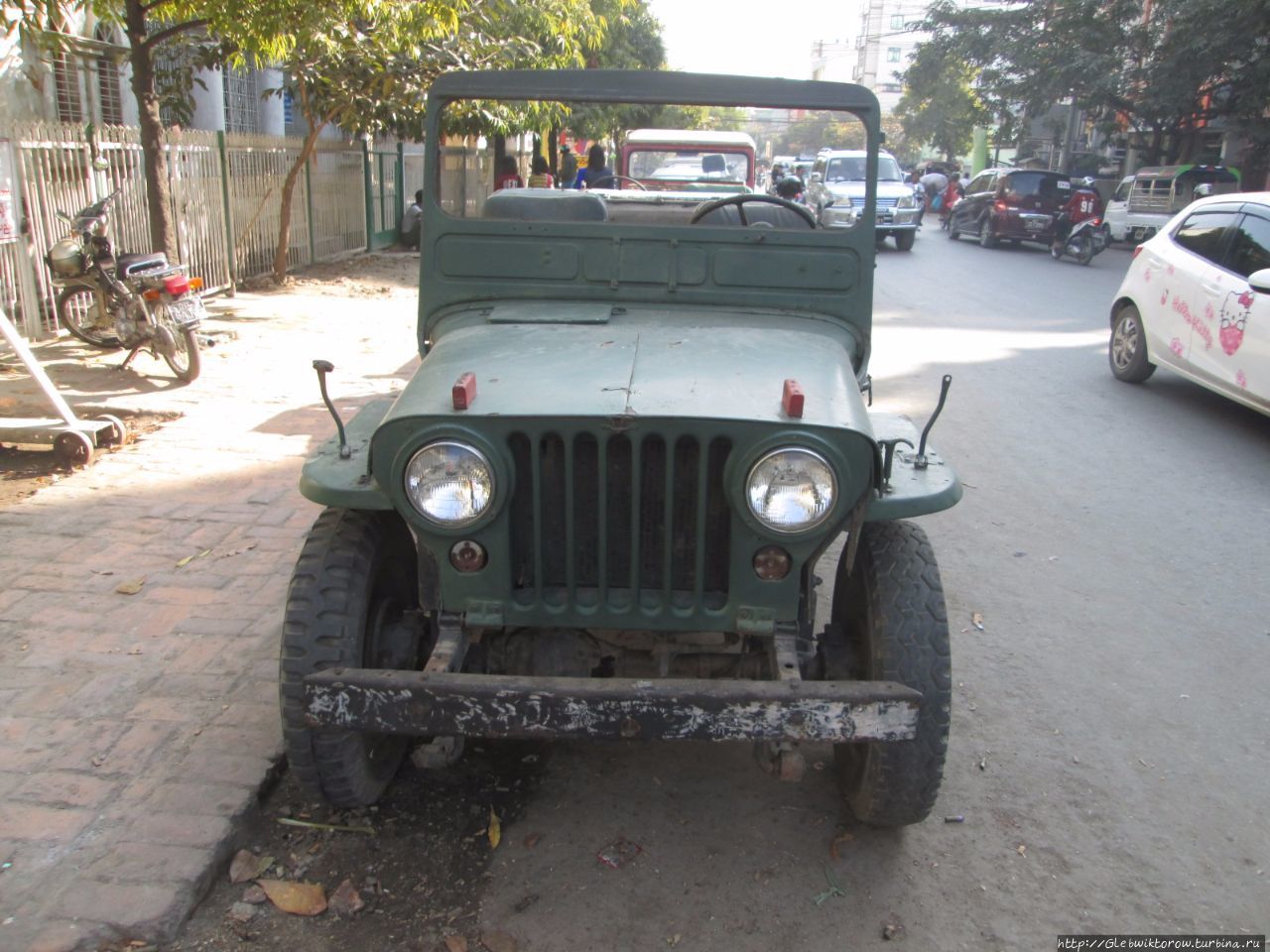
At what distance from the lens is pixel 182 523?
494 cm

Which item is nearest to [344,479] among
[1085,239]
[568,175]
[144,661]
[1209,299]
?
[144,661]

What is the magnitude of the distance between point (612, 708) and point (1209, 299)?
642 cm

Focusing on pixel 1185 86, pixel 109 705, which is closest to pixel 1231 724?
pixel 109 705

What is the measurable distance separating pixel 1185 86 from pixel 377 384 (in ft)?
64.6

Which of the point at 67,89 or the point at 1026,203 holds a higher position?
the point at 67,89

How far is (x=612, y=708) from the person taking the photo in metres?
2.42

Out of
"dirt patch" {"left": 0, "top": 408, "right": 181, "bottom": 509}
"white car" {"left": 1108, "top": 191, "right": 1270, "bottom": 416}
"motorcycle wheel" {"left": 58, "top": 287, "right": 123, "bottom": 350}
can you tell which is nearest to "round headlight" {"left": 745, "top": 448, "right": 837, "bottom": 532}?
"dirt patch" {"left": 0, "top": 408, "right": 181, "bottom": 509}

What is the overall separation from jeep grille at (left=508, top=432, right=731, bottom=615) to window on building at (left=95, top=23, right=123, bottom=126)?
10.3 metres

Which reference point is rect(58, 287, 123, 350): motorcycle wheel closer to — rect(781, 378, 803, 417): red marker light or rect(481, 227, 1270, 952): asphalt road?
rect(481, 227, 1270, 952): asphalt road

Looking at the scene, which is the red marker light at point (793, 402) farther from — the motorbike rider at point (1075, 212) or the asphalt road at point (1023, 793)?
the motorbike rider at point (1075, 212)

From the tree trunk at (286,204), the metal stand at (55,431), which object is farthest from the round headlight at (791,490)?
the tree trunk at (286,204)

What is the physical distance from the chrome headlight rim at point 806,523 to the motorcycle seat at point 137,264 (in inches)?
252

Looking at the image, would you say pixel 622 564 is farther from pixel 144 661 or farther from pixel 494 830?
pixel 144 661

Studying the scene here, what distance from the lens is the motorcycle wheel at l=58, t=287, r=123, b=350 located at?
310 inches
